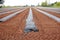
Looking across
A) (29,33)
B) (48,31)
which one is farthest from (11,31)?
(48,31)

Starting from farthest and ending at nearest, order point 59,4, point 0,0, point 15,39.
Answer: point 59,4 < point 0,0 < point 15,39

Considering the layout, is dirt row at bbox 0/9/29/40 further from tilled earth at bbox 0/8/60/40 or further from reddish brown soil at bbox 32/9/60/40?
reddish brown soil at bbox 32/9/60/40

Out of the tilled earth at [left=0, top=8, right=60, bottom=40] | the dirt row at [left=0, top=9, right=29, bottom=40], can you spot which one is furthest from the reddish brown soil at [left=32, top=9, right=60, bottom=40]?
the dirt row at [left=0, top=9, right=29, bottom=40]

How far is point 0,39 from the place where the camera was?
16.9 ft

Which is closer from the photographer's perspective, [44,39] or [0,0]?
[44,39]

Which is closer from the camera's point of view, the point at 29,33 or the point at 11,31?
the point at 29,33

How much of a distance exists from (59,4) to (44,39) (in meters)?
71.1

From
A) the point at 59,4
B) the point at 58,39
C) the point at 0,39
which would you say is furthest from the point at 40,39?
the point at 59,4

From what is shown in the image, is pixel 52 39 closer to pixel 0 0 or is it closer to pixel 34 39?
pixel 34 39

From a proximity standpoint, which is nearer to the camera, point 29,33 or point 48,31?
point 29,33

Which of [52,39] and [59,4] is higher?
[52,39]

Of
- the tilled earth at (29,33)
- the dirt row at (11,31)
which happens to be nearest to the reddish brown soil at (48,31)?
the tilled earth at (29,33)

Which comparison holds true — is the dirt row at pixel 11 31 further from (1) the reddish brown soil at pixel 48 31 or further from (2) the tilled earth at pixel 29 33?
(1) the reddish brown soil at pixel 48 31

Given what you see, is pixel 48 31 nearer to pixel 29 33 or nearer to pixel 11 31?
pixel 29 33
